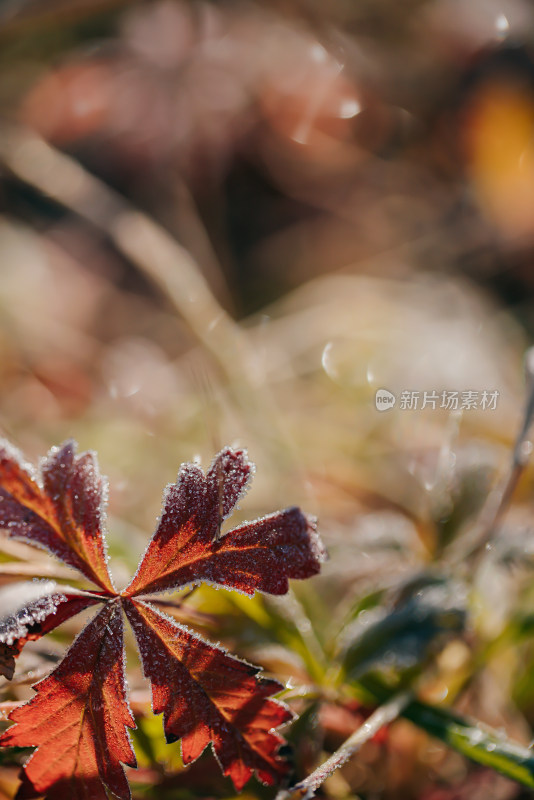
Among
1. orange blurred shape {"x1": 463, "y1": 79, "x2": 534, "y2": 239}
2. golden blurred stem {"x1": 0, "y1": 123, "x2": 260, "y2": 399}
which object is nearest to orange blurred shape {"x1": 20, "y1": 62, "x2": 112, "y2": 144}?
golden blurred stem {"x1": 0, "y1": 123, "x2": 260, "y2": 399}

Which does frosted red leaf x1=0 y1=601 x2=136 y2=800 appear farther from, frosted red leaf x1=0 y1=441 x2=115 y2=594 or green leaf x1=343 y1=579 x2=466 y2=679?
green leaf x1=343 y1=579 x2=466 y2=679

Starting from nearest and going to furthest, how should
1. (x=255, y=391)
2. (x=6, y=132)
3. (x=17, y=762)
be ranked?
1. (x=17, y=762)
2. (x=255, y=391)
3. (x=6, y=132)

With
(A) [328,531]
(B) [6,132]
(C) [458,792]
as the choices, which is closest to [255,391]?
(A) [328,531]

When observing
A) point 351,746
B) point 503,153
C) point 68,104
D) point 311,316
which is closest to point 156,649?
point 351,746

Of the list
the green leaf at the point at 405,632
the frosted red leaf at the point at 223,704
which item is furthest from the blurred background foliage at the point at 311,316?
the frosted red leaf at the point at 223,704

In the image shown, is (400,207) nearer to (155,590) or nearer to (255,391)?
(255,391)

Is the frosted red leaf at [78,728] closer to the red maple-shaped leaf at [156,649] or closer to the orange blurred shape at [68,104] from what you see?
the red maple-shaped leaf at [156,649]
